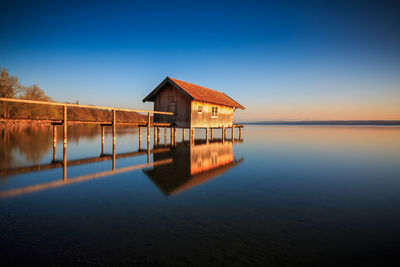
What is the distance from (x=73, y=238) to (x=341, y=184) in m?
9.95

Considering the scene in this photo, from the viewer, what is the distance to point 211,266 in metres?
3.59

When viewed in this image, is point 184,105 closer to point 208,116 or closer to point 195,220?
point 208,116

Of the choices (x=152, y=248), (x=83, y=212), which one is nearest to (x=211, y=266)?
(x=152, y=248)

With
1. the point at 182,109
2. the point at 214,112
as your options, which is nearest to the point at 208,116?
the point at 214,112

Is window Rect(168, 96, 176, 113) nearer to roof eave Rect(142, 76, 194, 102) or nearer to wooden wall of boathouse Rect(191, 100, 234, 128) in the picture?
roof eave Rect(142, 76, 194, 102)

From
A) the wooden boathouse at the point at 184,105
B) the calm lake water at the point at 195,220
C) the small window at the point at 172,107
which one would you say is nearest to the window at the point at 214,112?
the wooden boathouse at the point at 184,105

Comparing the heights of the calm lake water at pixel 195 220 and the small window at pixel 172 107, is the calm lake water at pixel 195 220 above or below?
below

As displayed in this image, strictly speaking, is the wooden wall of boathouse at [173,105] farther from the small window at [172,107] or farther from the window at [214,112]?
the window at [214,112]

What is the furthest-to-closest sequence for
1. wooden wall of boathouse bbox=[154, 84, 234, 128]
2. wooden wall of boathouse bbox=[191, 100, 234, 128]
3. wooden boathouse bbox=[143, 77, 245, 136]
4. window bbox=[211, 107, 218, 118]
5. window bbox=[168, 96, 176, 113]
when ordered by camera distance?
1. window bbox=[211, 107, 218, 118]
2. window bbox=[168, 96, 176, 113]
3. wooden wall of boathouse bbox=[191, 100, 234, 128]
4. wooden wall of boathouse bbox=[154, 84, 234, 128]
5. wooden boathouse bbox=[143, 77, 245, 136]

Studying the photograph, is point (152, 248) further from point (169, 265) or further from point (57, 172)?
point (57, 172)

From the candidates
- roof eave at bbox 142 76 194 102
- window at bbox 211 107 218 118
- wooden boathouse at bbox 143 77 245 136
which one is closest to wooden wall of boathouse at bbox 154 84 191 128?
wooden boathouse at bbox 143 77 245 136

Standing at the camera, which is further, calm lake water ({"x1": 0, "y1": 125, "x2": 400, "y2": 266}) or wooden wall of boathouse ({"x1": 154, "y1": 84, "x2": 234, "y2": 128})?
wooden wall of boathouse ({"x1": 154, "y1": 84, "x2": 234, "y2": 128})

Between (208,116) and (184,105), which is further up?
(184,105)

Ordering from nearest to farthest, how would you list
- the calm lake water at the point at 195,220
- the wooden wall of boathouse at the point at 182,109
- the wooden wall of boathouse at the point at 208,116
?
the calm lake water at the point at 195,220
the wooden wall of boathouse at the point at 182,109
the wooden wall of boathouse at the point at 208,116
